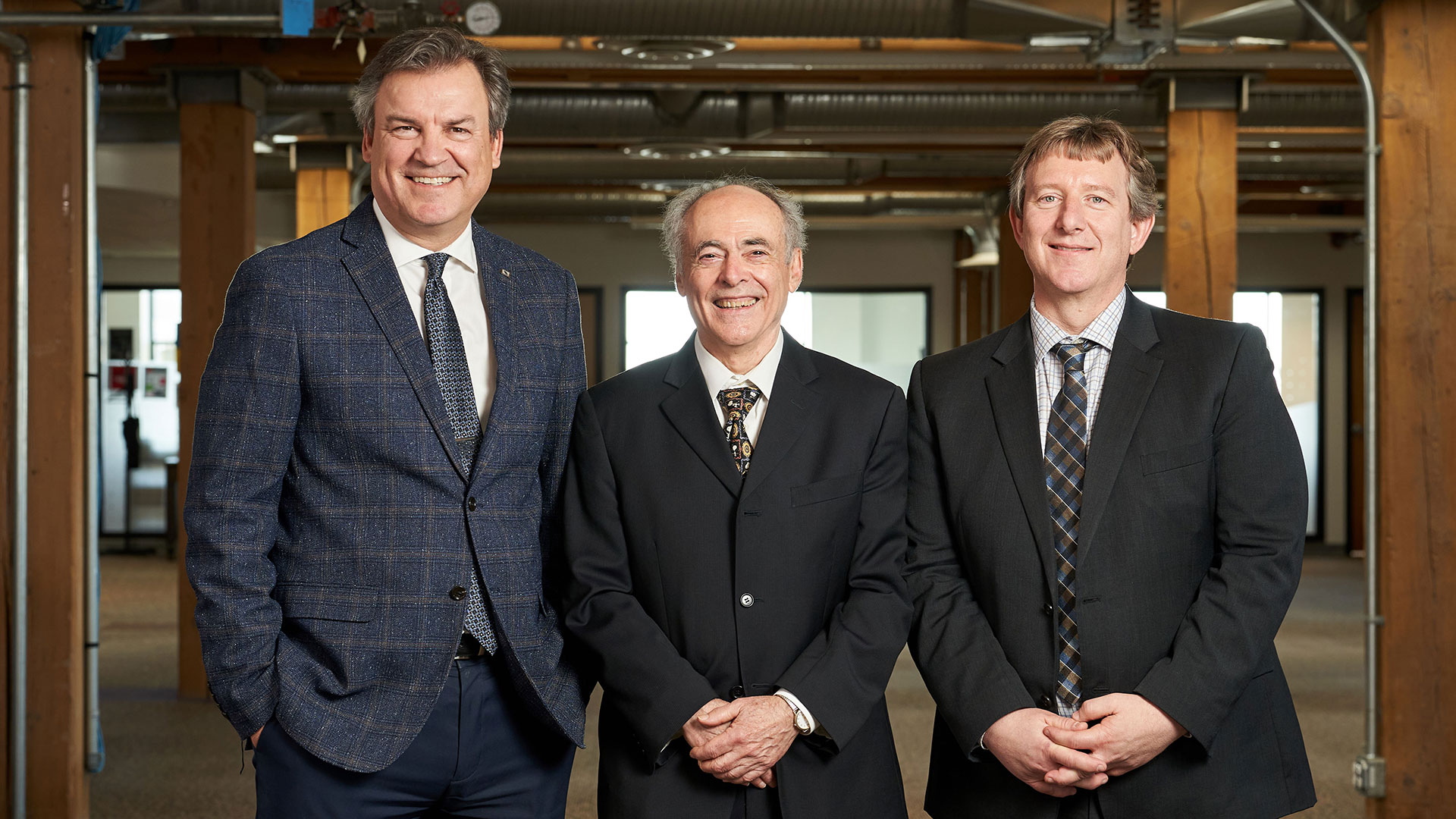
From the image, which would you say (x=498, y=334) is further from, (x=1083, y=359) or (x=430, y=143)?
(x=1083, y=359)

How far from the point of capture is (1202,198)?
6059 millimetres

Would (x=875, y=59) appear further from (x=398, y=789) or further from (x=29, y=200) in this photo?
(x=398, y=789)

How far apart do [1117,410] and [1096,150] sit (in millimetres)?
412

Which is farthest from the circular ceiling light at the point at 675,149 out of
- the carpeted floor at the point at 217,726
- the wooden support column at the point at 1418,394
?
the wooden support column at the point at 1418,394

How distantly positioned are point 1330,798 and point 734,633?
11.7ft

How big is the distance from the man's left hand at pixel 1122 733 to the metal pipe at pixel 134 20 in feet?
9.69

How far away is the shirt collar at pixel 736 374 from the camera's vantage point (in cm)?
219

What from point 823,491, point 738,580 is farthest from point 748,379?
point 738,580

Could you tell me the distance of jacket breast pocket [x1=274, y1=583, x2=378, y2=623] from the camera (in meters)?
1.94

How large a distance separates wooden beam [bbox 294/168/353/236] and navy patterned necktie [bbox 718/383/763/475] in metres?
6.27

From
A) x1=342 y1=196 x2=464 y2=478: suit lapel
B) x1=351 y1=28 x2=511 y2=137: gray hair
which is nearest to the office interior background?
x1=351 y1=28 x2=511 y2=137: gray hair

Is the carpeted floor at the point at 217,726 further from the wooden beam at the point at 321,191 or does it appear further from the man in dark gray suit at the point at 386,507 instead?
the wooden beam at the point at 321,191

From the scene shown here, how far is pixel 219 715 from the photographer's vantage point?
237 inches

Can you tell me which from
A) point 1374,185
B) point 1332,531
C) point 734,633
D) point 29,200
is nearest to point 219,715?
point 29,200
